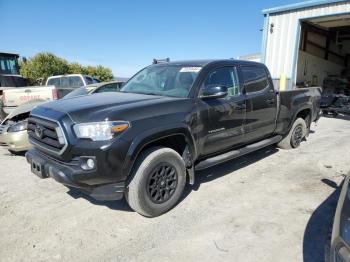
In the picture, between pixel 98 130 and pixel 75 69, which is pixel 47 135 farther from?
pixel 75 69

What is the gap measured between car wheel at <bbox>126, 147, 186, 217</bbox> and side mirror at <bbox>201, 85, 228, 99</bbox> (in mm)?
902

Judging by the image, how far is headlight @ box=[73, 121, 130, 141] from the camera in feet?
10.4

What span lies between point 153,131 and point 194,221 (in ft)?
Answer: 3.83

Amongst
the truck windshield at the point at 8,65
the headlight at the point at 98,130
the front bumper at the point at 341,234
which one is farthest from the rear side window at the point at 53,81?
the front bumper at the point at 341,234

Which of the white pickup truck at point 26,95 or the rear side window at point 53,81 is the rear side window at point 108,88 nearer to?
the white pickup truck at point 26,95

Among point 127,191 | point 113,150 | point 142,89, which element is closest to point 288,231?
point 127,191

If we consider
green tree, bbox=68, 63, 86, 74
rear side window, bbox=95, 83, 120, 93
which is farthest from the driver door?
green tree, bbox=68, 63, 86, 74

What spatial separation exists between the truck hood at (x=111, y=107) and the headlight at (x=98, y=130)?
5 cm

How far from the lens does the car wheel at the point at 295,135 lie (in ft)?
21.5

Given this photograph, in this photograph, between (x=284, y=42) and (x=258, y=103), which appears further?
(x=284, y=42)

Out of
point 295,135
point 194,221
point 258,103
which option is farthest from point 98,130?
point 295,135

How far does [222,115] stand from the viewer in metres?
4.34

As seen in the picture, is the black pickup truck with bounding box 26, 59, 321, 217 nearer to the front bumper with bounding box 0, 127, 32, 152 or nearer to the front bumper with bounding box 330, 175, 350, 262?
the front bumper with bounding box 330, 175, 350, 262

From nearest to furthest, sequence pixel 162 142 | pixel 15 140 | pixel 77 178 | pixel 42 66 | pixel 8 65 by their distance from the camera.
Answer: pixel 77 178 → pixel 162 142 → pixel 15 140 → pixel 8 65 → pixel 42 66
